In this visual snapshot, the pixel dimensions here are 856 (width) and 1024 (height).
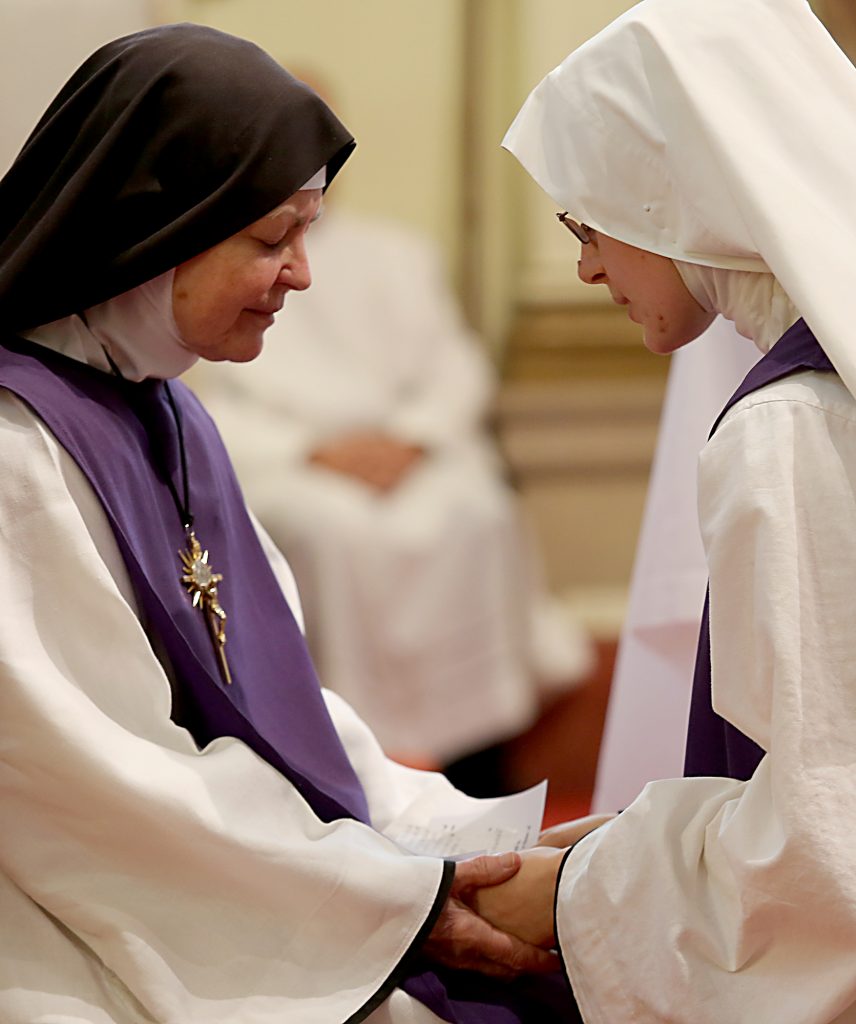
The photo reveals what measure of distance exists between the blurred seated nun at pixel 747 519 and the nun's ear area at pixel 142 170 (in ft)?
1.43

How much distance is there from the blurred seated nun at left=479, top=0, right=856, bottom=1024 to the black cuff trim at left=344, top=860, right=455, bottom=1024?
0.10m

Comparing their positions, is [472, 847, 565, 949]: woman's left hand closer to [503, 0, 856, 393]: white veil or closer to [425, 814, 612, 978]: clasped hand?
[425, 814, 612, 978]: clasped hand

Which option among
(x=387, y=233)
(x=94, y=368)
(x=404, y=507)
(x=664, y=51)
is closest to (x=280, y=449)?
(x=404, y=507)

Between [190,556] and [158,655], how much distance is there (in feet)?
0.63

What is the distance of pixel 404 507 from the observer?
5.89m

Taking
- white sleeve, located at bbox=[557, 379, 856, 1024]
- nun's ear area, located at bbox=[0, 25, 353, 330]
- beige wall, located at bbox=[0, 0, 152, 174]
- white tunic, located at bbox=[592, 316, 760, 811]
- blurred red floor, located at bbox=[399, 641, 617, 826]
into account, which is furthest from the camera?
blurred red floor, located at bbox=[399, 641, 617, 826]

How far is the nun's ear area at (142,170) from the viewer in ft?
6.97

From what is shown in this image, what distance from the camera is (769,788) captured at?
1890mm

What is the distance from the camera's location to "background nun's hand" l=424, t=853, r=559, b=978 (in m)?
2.13

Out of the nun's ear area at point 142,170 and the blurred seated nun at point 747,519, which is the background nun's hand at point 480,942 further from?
the nun's ear area at point 142,170

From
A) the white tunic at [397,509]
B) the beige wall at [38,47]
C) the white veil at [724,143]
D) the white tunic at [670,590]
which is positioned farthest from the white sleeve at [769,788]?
the white tunic at [397,509]

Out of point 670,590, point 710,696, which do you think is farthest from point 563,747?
point 710,696

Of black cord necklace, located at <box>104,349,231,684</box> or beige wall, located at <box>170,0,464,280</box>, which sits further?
beige wall, located at <box>170,0,464,280</box>

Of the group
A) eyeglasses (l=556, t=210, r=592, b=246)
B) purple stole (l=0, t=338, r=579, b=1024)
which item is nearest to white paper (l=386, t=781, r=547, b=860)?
purple stole (l=0, t=338, r=579, b=1024)
